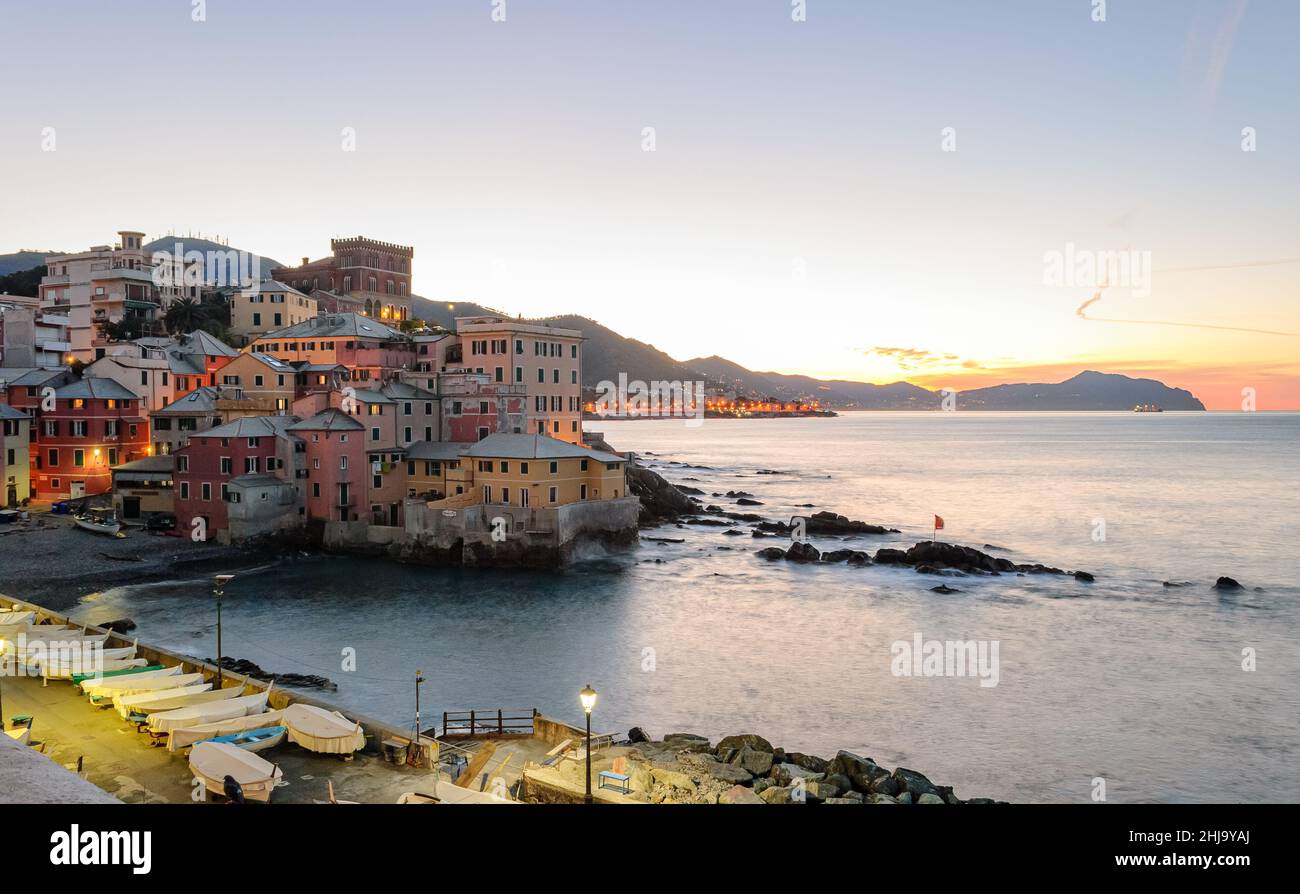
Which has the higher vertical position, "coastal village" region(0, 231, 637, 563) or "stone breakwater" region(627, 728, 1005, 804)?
"coastal village" region(0, 231, 637, 563)

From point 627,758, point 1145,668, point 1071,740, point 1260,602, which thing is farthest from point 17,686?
point 1260,602

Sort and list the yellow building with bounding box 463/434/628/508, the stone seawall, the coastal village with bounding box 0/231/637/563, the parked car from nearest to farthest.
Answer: the stone seawall < the yellow building with bounding box 463/434/628/508 < the coastal village with bounding box 0/231/637/563 < the parked car

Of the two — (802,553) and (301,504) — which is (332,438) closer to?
(301,504)

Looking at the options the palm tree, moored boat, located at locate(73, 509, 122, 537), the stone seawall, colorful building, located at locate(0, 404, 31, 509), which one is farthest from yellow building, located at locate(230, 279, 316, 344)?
the stone seawall

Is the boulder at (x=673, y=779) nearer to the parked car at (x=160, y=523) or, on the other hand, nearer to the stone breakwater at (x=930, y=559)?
the stone breakwater at (x=930, y=559)

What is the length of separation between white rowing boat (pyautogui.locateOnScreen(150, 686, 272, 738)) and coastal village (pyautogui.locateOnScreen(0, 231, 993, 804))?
0.08 meters

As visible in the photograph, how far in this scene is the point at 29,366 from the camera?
85938mm

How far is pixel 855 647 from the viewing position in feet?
142

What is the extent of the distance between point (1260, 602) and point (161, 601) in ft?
209

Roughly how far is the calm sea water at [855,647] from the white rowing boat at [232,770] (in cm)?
1311

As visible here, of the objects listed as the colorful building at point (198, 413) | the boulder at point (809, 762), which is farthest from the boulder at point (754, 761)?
the colorful building at point (198, 413)

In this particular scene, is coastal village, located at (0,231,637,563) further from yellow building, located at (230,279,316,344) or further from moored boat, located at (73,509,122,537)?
yellow building, located at (230,279,316,344)

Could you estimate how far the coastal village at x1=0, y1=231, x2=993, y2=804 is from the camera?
20828 millimetres
